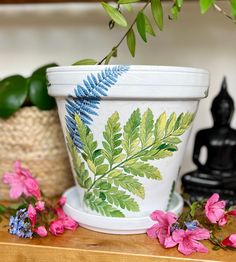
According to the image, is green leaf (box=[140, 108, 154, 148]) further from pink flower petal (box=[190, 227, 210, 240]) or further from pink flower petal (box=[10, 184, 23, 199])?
pink flower petal (box=[10, 184, 23, 199])

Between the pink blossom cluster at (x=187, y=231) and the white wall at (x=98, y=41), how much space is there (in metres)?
0.35

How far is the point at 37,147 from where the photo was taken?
0.66 metres

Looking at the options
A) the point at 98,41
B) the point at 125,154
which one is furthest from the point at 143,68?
the point at 98,41

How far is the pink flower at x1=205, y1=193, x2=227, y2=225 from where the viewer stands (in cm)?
48

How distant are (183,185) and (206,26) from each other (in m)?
0.39

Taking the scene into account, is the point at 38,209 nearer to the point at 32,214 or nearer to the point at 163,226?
the point at 32,214

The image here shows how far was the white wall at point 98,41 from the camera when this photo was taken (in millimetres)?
796

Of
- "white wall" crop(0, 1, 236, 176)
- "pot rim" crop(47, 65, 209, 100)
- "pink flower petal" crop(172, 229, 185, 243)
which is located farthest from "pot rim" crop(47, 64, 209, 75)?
"white wall" crop(0, 1, 236, 176)

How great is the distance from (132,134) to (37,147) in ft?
0.83

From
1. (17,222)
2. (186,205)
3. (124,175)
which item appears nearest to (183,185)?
(186,205)

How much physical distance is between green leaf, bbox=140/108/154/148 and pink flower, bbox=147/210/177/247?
97 mm

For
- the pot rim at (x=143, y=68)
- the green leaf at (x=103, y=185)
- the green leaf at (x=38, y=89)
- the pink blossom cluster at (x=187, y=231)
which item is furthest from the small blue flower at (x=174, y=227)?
the green leaf at (x=38, y=89)

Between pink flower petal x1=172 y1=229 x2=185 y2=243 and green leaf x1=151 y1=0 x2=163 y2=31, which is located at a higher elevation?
green leaf x1=151 y1=0 x2=163 y2=31

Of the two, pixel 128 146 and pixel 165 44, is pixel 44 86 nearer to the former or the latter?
pixel 128 146
